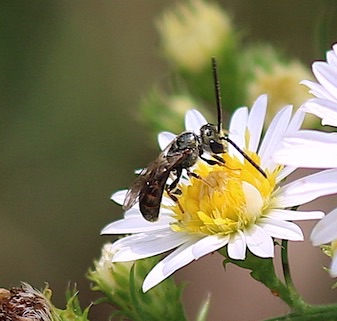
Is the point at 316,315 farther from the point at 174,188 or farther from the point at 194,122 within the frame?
the point at 194,122

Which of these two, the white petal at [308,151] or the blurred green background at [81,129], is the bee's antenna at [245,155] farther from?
the blurred green background at [81,129]

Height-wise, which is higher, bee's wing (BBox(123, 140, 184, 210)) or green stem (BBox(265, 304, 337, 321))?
bee's wing (BBox(123, 140, 184, 210))

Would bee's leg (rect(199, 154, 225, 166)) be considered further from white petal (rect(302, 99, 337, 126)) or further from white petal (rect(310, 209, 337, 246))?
white petal (rect(310, 209, 337, 246))

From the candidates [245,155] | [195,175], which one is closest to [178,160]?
[195,175]

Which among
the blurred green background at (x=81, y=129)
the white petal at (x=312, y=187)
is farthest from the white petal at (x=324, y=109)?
the blurred green background at (x=81, y=129)

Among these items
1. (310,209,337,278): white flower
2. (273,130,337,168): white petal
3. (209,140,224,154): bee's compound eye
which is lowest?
(310,209,337,278): white flower

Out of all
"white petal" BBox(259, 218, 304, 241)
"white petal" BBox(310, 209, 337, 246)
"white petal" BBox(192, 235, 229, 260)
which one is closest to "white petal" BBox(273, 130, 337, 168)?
"white petal" BBox(310, 209, 337, 246)
